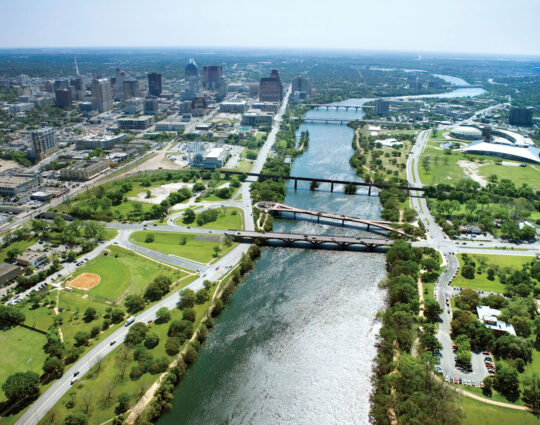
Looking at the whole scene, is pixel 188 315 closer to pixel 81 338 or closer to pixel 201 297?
pixel 201 297

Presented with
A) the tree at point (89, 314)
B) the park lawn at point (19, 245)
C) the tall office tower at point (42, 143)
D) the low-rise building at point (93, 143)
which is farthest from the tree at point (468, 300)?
the tall office tower at point (42, 143)

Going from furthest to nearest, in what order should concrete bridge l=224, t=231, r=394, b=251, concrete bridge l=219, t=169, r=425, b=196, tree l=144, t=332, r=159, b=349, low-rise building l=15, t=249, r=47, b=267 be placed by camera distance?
concrete bridge l=219, t=169, r=425, b=196 → concrete bridge l=224, t=231, r=394, b=251 → low-rise building l=15, t=249, r=47, b=267 → tree l=144, t=332, r=159, b=349

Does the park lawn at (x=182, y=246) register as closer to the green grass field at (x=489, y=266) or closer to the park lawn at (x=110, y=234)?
the park lawn at (x=110, y=234)

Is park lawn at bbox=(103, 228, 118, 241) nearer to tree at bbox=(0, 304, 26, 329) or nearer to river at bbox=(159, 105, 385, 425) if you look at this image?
tree at bbox=(0, 304, 26, 329)

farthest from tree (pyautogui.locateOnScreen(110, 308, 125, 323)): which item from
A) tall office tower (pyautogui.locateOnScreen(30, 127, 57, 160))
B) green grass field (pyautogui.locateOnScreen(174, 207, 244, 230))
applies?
tall office tower (pyautogui.locateOnScreen(30, 127, 57, 160))

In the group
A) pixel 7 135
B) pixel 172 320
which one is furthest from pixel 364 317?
pixel 7 135

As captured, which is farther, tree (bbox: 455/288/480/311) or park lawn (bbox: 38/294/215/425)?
tree (bbox: 455/288/480/311)

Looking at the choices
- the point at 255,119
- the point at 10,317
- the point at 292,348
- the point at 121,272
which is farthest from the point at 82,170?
the point at 255,119

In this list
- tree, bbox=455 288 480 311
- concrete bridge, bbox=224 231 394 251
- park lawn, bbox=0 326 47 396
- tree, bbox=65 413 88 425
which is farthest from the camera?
concrete bridge, bbox=224 231 394 251
